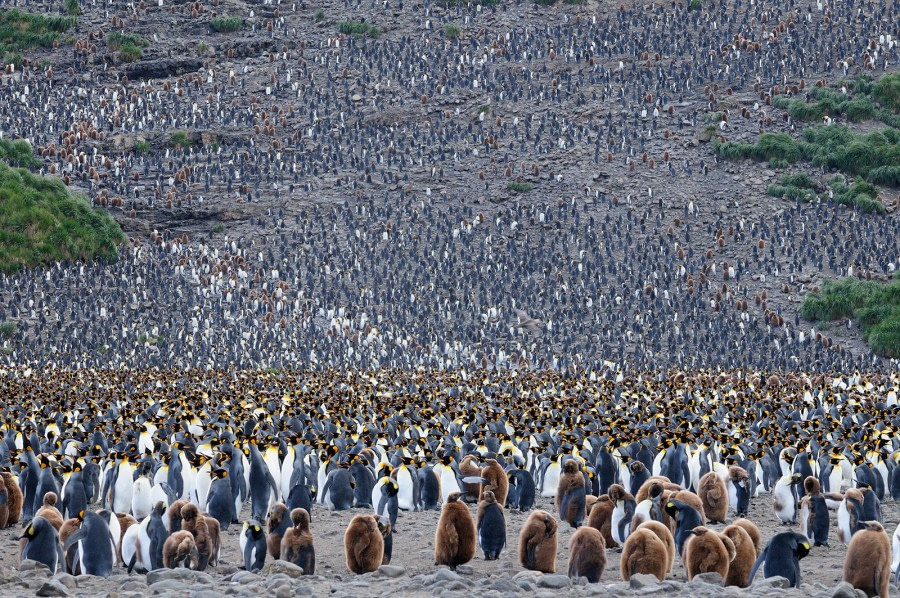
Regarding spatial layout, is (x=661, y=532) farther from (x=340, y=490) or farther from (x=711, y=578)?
(x=340, y=490)

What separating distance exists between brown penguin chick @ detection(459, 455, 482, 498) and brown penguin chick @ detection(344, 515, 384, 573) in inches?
120

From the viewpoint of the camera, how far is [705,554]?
389 inches

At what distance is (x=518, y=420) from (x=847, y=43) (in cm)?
4924

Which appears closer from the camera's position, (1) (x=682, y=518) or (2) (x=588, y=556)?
(2) (x=588, y=556)

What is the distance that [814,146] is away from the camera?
54.0 m

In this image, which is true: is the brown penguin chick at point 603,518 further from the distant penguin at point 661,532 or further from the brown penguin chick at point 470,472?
the brown penguin chick at point 470,472

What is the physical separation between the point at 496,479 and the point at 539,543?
10.2ft

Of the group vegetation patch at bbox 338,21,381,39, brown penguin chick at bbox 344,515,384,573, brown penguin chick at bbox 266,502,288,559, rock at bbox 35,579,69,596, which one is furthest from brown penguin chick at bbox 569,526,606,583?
vegetation patch at bbox 338,21,381,39

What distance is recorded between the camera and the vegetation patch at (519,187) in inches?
2036

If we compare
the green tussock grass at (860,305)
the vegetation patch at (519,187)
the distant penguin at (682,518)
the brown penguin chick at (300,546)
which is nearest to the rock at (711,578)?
the distant penguin at (682,518)

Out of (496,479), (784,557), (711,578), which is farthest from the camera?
(496,479)

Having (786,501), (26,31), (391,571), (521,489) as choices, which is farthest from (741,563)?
(26,31)

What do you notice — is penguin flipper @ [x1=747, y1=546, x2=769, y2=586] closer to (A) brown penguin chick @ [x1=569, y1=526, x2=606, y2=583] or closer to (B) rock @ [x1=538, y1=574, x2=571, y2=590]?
(A) brown penguin chick @ [x1=569, y1=526, x2=606, y2=583]

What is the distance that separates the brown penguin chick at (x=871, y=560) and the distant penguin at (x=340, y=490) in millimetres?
6105
